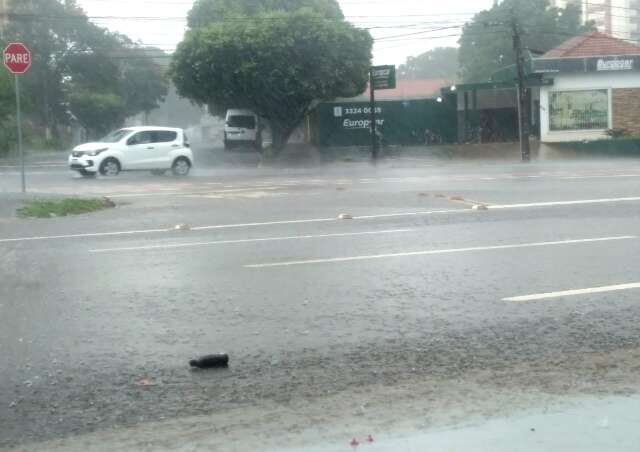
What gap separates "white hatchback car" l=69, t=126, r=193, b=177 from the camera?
1152 inches

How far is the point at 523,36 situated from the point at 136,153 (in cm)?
4402

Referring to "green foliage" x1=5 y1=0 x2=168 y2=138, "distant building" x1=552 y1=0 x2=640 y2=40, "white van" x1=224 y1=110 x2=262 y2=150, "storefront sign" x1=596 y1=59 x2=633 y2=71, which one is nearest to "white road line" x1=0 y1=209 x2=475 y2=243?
"storefront sign" x1=596 y1=59 x2=633 y2=71

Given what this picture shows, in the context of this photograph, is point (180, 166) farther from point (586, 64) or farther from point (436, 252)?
point (586, 64)

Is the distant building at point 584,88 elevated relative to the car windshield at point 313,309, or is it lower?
elevated

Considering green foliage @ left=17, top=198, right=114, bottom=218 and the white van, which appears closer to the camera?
green foliage @ left=17, top=198, right=114, bottom=218

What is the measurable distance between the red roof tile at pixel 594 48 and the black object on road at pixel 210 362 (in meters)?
43.4

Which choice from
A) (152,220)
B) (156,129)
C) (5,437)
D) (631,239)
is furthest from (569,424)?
(156,129)

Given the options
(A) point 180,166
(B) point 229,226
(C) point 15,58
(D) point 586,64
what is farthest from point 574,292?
(D) point 586,64

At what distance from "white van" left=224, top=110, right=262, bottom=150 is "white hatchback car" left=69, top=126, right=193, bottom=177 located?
20.5 metres

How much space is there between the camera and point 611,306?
8609 mm

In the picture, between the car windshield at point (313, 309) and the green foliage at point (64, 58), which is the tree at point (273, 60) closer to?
the car windshield at point (313, 309)

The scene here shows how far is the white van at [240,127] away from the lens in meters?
51.8

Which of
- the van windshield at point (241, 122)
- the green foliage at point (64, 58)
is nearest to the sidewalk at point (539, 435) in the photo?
the van windshield at point (241, 122)

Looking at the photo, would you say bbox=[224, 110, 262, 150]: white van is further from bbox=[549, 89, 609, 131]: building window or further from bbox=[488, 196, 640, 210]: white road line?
bbox=[488, 196, 640, 210]: white road line
